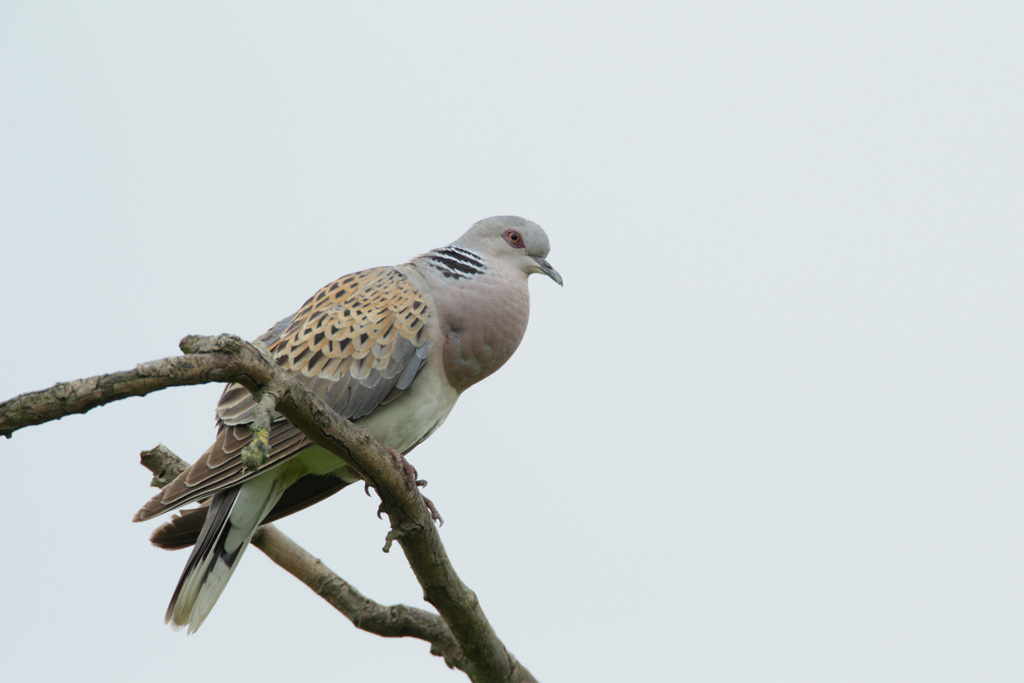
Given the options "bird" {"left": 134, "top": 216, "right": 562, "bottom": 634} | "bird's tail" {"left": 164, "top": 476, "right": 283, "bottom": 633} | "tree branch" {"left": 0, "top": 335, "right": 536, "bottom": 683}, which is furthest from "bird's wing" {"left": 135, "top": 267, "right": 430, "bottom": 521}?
"tree branch" {"left": 0, "top": 335, "right": 536, "bottom": 683}

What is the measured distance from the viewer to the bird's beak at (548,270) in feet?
17.5

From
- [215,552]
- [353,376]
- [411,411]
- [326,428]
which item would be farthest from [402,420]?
[326,428]

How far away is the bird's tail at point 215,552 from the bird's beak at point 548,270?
180 centimetres

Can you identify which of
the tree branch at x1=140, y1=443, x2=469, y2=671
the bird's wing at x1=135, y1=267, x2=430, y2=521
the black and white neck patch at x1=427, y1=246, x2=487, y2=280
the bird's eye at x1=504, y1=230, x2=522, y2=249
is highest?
the bird's eye at x1=504, y1=230, x2=522, y2=249

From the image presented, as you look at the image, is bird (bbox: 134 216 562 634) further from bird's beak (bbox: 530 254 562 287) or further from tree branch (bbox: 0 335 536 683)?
tree branch (bbox: 0 335 536 683)

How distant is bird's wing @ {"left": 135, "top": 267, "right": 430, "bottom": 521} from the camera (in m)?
4.19

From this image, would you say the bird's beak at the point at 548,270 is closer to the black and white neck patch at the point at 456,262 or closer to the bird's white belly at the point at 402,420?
the black and white neck patch at the point at 456,262

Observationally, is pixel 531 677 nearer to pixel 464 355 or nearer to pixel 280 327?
pixel 464 355

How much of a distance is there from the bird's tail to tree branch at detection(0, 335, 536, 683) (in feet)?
3.11

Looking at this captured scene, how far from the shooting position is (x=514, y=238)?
5.38 metres

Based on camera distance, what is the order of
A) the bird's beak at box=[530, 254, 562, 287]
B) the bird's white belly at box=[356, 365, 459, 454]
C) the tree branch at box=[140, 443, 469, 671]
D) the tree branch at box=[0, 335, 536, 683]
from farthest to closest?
the bird's beak at box=[530, 254, 562, 287] → the bird's white belly at box=[356, 365, 459, 454] → the tree branch at box=[140, 443, 469, 671] → the tree branch at box=[0, 335, 536, 683]

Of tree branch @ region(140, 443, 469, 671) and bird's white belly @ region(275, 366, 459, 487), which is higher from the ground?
bird's white belly @ region(275, 366, 459, 487)

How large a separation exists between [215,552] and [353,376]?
94cm

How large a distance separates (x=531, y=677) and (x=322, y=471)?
4.12 feet
